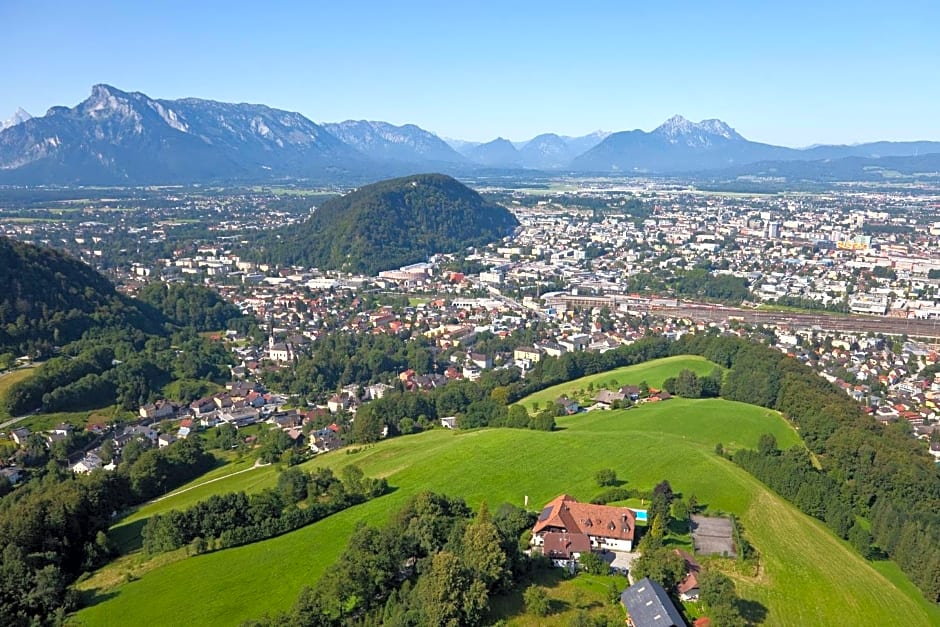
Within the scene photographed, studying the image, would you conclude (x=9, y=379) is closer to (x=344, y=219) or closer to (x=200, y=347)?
(x=200, y=347)

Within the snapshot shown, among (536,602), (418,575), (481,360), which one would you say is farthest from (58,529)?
(481,360)

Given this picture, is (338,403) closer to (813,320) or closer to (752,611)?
(752,611)

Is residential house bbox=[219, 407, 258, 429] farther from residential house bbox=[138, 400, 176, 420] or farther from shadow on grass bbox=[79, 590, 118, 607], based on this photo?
shadow on grass bbox=[79, 590, 118, 607]

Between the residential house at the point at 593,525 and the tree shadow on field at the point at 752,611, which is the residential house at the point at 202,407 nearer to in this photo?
the residential house at the point at 593,525

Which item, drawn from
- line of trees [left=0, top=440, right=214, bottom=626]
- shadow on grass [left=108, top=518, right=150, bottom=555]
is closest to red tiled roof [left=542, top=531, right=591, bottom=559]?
line of trees [left=0, top=440, right=214, bottom=626]

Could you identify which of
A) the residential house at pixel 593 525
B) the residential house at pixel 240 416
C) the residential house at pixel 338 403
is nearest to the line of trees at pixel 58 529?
the residential house at pixel 240 416

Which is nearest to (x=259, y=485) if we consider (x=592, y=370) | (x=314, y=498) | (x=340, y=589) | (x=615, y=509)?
(x=314, y=498)
